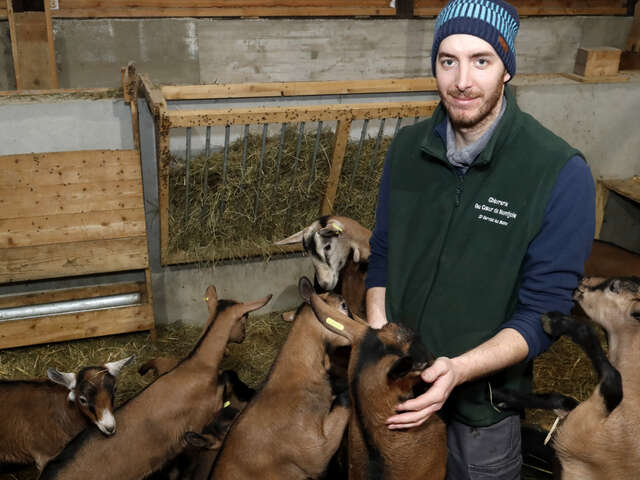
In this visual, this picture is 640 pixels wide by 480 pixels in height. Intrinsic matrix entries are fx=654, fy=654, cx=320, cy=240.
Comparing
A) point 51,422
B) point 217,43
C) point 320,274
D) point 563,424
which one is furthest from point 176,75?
point 563,424

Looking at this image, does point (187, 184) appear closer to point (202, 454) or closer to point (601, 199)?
point (202, 454)

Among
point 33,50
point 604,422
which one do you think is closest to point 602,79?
point 604,422

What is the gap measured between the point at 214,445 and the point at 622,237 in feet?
18.7

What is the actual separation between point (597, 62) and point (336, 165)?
334cm

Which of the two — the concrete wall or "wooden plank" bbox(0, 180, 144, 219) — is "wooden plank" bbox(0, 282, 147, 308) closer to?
"wooden plank" bbox(0, 180, 144, 219)

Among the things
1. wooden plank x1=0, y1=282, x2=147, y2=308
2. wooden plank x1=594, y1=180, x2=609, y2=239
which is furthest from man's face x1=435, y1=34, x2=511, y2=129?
wooden plank x1=594, y1=180, x2=609, y2=239

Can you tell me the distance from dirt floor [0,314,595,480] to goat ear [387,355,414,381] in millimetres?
3653

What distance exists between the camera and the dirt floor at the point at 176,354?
6.18 meters

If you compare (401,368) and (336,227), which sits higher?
(401,368)

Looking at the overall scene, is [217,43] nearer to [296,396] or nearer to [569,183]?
[296,396]

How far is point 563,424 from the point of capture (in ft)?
12.7

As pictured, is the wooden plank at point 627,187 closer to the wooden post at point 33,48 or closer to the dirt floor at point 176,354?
the dirt floor at point 176,354

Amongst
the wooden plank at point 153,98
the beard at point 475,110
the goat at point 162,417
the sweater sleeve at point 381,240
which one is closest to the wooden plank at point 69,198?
the wooden plank at point 153,98

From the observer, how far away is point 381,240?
313 cm
